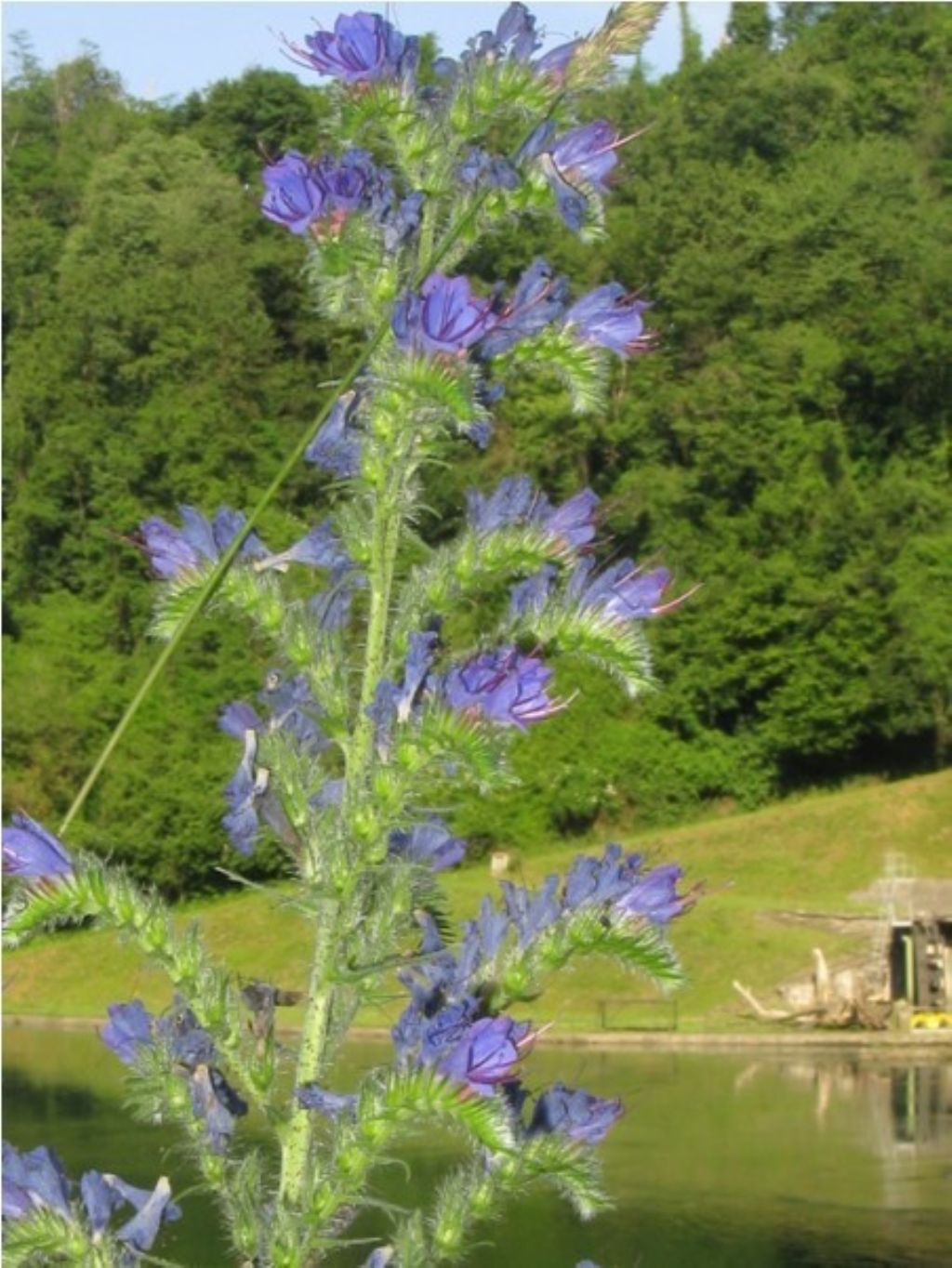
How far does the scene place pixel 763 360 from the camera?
185 ft

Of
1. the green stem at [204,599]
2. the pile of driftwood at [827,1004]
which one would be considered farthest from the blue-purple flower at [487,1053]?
Result: the pile of driftwood at [827,1004]

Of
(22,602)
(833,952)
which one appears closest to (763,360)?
(22,602)

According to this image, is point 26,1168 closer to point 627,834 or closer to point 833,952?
point 833,952

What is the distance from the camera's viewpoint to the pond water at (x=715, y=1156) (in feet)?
71.2

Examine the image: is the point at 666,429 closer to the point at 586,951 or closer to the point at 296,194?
the point at 296,194

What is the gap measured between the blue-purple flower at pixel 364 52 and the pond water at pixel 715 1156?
14.5m

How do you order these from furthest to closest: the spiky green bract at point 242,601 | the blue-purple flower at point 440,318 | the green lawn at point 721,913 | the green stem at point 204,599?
the green lawn at point 721,913 < the spiky green bract at point 242,601 < the blue-purple flower at point 440,318 < the green stem at point 204,599

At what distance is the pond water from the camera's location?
854 inches

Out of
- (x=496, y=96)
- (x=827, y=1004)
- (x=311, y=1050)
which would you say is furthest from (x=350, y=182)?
(x=827, y=1004)

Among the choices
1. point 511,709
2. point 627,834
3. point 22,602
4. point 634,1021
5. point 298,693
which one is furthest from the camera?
point 22,602

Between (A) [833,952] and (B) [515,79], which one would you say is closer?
(B) [515,79]

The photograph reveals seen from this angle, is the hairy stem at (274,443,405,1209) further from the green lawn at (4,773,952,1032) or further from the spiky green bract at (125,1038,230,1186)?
the green lawn at (4,773,952,1032)

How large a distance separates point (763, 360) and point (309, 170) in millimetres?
53771

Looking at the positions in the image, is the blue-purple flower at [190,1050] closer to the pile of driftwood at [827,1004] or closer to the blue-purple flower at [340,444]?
the blue-purple flower at [340,444]
